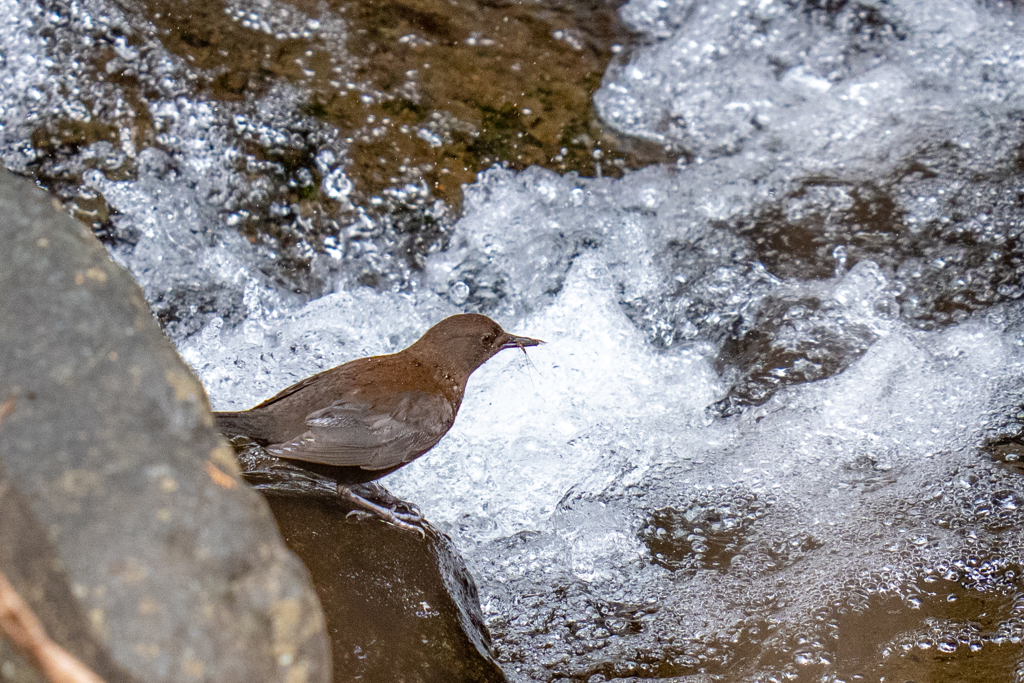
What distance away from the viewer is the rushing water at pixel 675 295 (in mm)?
2914

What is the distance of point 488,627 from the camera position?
2.77m

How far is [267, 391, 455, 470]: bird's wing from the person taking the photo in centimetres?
274

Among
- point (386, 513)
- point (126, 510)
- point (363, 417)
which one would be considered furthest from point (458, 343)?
point (126, 510)

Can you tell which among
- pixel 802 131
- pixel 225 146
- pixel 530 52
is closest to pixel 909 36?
pixel 802 131

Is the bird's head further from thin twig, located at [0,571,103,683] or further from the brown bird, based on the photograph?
thin twig, located at [0,571,103,683]

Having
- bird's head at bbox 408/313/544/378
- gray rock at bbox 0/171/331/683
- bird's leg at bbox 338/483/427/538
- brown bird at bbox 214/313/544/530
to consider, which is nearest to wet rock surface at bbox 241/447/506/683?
bird's leg at bbox 338/483/427/538

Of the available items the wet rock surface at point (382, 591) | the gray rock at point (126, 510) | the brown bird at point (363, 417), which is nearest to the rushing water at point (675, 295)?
the wet rock surface at point (382, 591)

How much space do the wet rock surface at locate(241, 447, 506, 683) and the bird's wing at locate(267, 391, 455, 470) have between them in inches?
6.9

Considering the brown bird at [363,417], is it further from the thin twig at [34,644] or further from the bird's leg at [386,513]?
the thin twig at [34,644]

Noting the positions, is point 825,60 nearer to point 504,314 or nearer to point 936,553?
point 504,314

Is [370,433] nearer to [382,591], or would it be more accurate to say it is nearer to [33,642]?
[382,591]

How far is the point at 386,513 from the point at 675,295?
5.99 ft

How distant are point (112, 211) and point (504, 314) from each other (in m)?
1.82

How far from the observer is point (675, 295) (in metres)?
3.96
